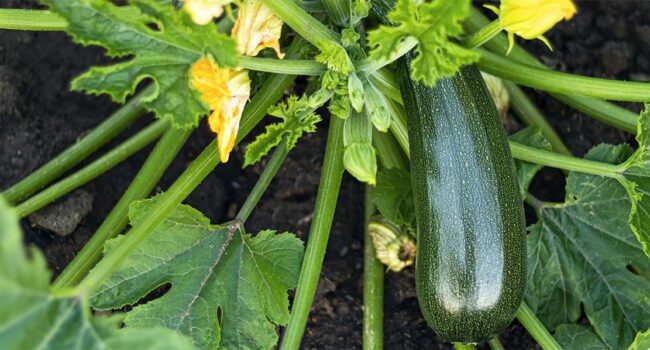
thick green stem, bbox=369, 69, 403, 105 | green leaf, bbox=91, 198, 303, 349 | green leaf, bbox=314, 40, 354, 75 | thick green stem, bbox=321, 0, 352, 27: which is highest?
thick green stem, bbox=321, 0, 352, 27

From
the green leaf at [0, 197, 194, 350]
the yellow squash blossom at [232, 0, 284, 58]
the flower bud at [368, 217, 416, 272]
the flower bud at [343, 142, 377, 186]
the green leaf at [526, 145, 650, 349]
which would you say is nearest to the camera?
the green leaf at [0, 197, 194, 350]

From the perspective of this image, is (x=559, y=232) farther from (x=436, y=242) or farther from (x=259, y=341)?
(x=259, y=341)

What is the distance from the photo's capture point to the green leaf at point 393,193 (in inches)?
98.0

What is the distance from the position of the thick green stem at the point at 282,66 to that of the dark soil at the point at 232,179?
0.85m

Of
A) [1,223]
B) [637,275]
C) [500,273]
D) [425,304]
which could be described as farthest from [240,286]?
[637,275]

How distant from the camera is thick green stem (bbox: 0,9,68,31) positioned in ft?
6.90

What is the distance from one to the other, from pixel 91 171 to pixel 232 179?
20.3 inches

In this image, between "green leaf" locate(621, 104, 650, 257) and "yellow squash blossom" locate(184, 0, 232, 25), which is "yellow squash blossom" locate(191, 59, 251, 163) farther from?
"green leaf" locate(621, 104, 650, 257)

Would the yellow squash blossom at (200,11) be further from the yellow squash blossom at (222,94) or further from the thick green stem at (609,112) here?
the thick green stem at (609,112)

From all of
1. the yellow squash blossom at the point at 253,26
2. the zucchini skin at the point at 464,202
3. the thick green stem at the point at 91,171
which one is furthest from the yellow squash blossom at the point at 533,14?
the thick green stem at the point at 91,171

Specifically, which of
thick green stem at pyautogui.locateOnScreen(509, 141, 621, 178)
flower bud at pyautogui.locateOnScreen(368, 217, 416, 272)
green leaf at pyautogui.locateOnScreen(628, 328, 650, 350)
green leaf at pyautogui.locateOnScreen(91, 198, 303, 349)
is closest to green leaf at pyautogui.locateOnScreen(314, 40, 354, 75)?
green leaf at pyautogui.locateOnScreen(91, 198, 303, 349)

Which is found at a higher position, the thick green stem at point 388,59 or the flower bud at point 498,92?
the flower bud at point 498,92

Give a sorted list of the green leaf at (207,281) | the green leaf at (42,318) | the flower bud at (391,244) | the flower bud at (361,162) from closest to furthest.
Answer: the green leaf at (42,318), the flower bud at (361,162), the green leaf at (207,281), the flower bud at (391,244)

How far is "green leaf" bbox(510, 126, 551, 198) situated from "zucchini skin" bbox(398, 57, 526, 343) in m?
0.26
